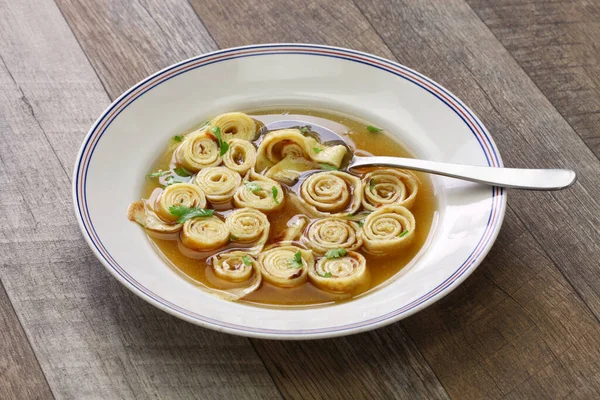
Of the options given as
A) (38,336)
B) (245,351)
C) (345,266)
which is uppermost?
(345,266)

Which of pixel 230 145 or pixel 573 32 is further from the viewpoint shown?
pixel 573 32

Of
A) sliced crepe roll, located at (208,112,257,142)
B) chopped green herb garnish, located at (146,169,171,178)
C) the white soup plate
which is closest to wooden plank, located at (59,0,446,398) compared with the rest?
the white soup plate

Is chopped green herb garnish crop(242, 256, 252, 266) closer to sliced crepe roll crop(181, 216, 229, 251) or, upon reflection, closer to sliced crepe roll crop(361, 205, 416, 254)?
sliced crepe roll crop(181, 216, 229, 251)

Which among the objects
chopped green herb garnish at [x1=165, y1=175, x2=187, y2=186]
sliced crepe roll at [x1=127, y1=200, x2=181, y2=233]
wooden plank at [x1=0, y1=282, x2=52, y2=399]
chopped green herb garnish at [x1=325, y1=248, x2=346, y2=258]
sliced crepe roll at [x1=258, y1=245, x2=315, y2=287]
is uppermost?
chopped green herb garnish at [x1=325, y1=248, x2=346, y2=258]

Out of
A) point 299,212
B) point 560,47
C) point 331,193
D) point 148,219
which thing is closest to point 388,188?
point 331,193

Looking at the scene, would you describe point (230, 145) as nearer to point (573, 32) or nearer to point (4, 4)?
point (4, 4)

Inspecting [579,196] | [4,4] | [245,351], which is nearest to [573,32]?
[579,196]

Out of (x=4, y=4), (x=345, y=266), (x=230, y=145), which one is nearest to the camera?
(x=345, y=266)
